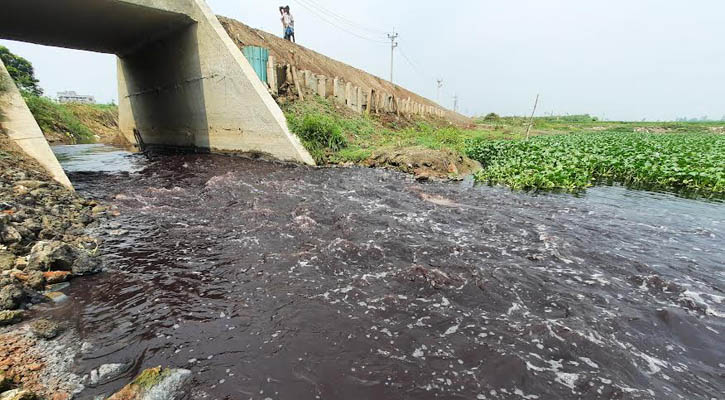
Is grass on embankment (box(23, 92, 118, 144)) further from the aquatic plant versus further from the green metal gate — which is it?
the aquatic plant

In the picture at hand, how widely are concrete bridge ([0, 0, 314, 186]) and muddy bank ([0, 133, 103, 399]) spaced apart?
7.27 meters

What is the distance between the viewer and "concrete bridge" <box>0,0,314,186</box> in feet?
40.1

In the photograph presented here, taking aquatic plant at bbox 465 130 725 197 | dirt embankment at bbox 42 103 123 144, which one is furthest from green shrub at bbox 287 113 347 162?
dirt embankment at bbox 42 103 123 144

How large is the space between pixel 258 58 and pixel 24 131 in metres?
10.3

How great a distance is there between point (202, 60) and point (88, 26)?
4.71 metres

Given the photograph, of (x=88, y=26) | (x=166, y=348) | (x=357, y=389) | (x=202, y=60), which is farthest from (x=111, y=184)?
(x=357, y=389)

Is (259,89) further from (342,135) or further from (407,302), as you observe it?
(407,302)

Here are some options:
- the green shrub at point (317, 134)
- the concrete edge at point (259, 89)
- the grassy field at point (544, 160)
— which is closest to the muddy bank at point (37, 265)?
the concrete edge at point (259, 89)

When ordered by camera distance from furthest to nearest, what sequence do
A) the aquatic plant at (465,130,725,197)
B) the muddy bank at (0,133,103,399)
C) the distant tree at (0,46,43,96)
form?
1. the distant tree at (0,46,43,96)
2. the aquatic plant at (465,130,725,197)
3. the muddy bank at (0,133,103,399)

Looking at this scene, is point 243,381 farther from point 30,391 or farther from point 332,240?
point 332,240

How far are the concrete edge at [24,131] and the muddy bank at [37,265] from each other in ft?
1.80

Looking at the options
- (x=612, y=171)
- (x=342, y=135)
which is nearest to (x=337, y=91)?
(x=342, y=135)

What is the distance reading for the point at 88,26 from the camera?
13.6 m

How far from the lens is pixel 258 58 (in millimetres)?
16328
